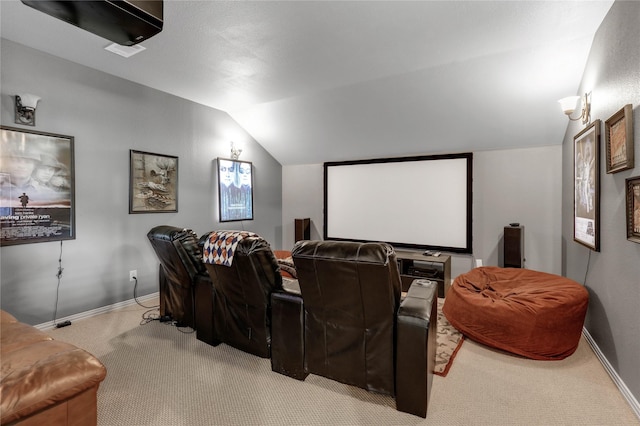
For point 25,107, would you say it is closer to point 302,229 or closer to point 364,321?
point 364,321

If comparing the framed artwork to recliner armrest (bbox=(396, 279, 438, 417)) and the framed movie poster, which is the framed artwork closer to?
recliner armrest (bbox=(396, 279, 438, 417))

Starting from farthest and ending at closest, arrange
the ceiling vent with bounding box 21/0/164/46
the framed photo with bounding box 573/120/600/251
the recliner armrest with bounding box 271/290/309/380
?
1. the framed photo with bounding box 573/120/600/251
2. the recliner armrest with bounding box 271/290/309/380
3. the ceiling vent with bounding box 21/0/164/46

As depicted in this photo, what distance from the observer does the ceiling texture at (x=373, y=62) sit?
8.05ft

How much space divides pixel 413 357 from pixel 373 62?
9.48 ft

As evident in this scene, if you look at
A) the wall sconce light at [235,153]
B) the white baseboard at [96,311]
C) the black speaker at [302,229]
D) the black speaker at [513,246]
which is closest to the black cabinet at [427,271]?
the black speaker at [513,246]

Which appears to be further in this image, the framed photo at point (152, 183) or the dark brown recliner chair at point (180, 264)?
the framed photo at point (152, 183)

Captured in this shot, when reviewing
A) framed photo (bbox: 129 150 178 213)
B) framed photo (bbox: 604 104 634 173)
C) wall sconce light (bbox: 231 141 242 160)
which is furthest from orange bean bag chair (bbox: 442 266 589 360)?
wall sconce light (bbox: 231 141 242 160)

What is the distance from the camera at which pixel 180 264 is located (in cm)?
274

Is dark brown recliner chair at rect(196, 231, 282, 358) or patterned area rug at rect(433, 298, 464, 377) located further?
patterned area rug at rect(433, 298, 464, 377)

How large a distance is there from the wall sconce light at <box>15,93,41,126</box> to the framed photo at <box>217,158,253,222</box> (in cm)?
232

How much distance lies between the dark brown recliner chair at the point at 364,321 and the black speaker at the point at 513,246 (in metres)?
2.61

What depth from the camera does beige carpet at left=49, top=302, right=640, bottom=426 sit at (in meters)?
1.81

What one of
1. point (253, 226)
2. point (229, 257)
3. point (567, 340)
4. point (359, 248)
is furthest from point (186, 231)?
point (567, 340)

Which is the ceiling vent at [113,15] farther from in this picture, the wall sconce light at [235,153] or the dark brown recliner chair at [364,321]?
the wall sconce light at [235,153]
